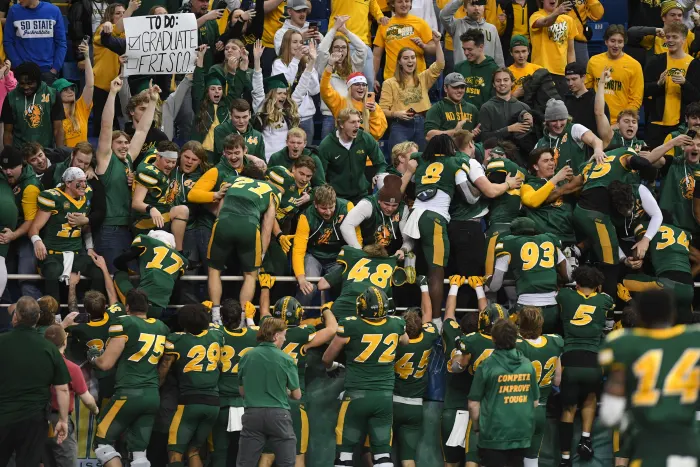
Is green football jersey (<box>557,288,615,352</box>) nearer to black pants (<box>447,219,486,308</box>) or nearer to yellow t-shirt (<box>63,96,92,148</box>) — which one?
black pants (<box>447,219,486,308</box>)

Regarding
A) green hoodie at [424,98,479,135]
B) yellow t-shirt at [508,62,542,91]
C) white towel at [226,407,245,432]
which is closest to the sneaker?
white towel at [226,407,245,432]

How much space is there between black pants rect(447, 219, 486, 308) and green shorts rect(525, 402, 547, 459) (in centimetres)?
148

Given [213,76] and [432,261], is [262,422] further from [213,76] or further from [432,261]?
[213,76]

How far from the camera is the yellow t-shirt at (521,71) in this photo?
16781 mm

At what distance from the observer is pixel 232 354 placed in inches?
522

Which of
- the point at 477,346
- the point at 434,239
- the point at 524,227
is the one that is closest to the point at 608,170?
the point at 524,227

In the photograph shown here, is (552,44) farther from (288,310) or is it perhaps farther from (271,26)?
(288,310)

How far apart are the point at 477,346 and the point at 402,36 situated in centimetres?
572

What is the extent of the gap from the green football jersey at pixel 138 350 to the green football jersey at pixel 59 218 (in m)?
1.47

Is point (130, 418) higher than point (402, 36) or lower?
lower

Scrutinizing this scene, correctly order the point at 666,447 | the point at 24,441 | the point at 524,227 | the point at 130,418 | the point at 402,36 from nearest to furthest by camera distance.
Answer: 1. the point at 666,447
2. the point at 24,441
3. the point at 130,418
4. the point at 524,227
5. the point at 402,36

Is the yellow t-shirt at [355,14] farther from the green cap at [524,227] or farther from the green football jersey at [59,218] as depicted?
the green football jersey at [59,218]

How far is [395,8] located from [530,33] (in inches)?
72.2

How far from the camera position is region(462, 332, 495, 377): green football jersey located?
42.8 ft
